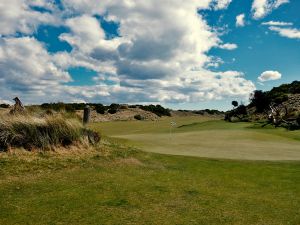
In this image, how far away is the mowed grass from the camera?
915 cm

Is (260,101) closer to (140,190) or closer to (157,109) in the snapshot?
(157,109)

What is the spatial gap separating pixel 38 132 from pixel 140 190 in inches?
A: 271

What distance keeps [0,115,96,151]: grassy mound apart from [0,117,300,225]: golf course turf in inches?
35.9

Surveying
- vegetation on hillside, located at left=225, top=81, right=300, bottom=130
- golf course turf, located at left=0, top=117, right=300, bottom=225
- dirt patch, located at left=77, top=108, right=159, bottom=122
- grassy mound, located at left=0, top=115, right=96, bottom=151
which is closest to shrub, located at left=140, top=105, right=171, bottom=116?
dirt patch, located at left=77, top=108, right=159, bottom=122

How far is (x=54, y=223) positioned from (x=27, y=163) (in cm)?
617

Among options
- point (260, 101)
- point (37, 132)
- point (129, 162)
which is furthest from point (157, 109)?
point (37, 132)

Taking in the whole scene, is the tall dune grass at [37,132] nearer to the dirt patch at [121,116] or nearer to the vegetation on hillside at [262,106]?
the vegetation on hillside at [262,106]

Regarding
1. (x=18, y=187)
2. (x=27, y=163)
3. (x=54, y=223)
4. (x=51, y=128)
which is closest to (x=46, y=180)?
(x=18, y=187)

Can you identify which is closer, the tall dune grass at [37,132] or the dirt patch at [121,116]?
the tall dune grass at [37,132]

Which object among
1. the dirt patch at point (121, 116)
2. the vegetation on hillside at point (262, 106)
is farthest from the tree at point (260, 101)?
the dirt patch at point (121, 116)

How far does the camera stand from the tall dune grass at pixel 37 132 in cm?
1594

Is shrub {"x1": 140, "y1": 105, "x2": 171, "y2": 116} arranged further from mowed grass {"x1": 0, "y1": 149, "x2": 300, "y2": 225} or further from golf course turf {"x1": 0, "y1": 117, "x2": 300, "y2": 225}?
mowed grass {"x1": 0, "y1": 149, "x2": 300, "y2": 225}

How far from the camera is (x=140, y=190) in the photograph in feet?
38.4

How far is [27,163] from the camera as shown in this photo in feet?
45.8
